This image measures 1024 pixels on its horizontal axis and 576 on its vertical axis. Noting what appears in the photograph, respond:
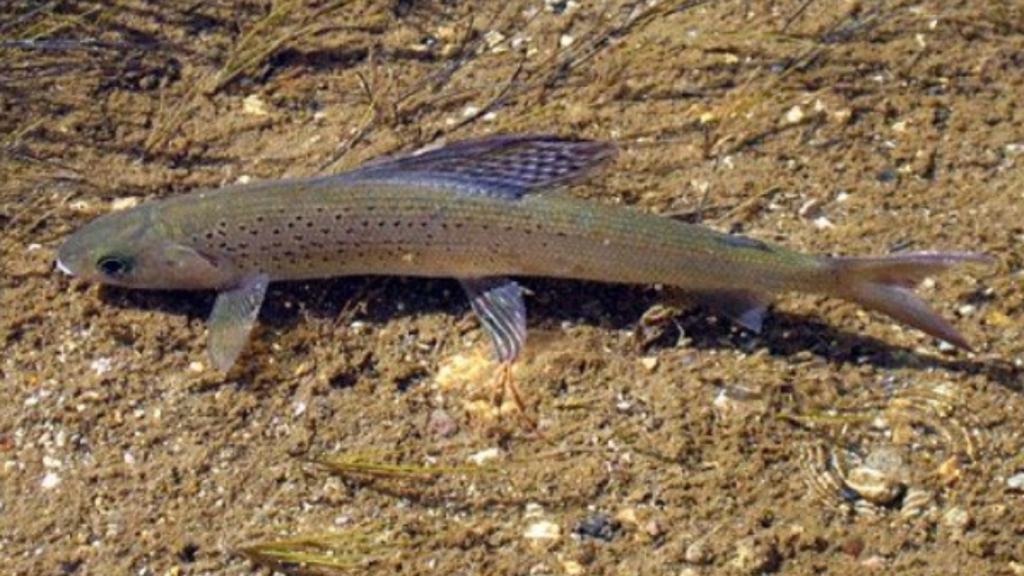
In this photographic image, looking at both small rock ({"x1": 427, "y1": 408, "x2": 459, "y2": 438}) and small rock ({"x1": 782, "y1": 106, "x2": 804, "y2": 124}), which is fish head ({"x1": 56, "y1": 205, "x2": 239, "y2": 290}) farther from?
small rock ({"x1": 782, "y1": 106, "x2": 804, "y2": 124})

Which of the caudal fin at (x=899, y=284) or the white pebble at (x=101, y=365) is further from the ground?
the caudal fin at (x=899, y=284)

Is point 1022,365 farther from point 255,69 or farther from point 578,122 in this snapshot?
point 255,69

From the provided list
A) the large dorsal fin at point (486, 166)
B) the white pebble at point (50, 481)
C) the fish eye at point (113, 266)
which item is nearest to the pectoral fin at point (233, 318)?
the fish eye at point (113, 266)

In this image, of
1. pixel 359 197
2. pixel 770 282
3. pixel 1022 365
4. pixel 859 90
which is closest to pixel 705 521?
pixel 770 282

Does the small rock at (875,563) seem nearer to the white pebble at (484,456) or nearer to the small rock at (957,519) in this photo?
the small rock at (957,519)

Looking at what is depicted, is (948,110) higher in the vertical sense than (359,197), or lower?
lower

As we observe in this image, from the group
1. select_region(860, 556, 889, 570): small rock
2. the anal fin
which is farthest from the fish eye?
select_region(860, 556, 889, 570): small rock
